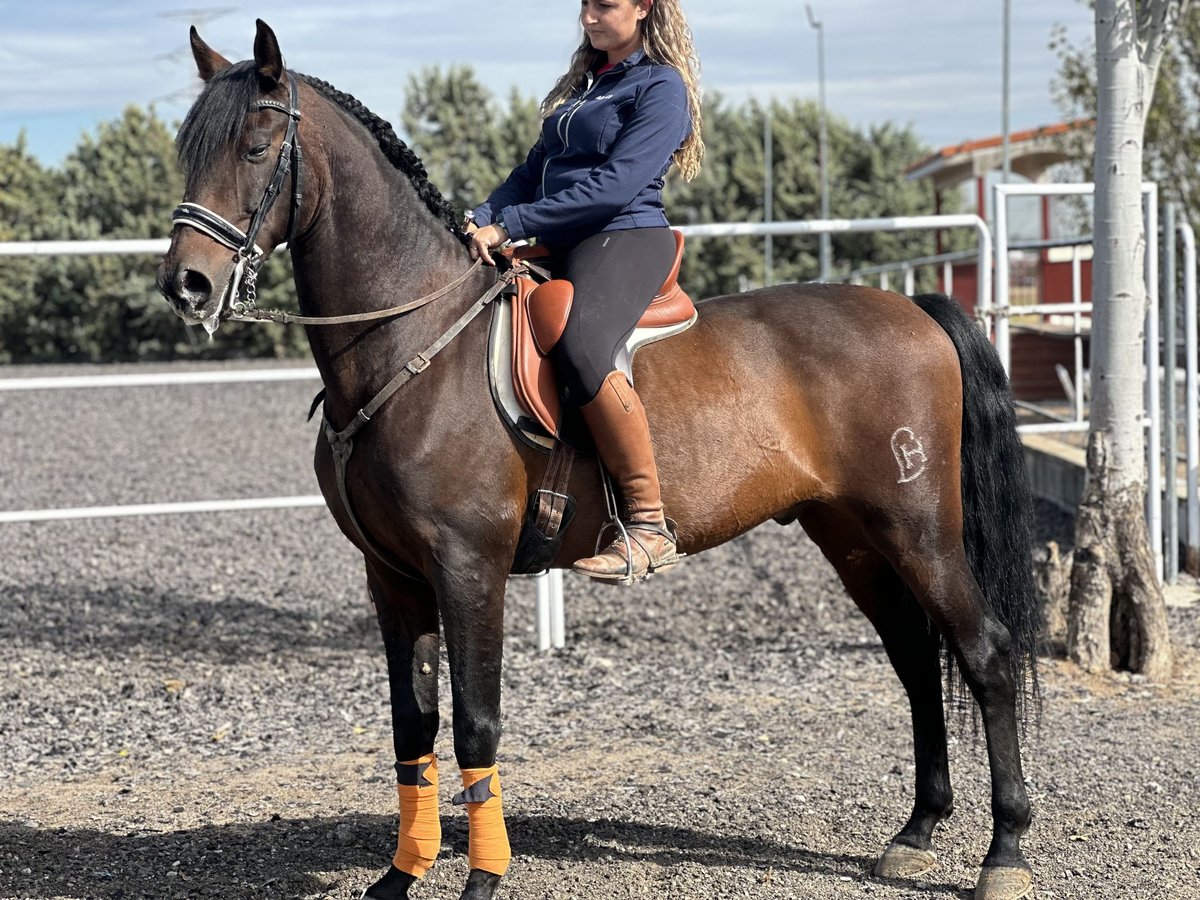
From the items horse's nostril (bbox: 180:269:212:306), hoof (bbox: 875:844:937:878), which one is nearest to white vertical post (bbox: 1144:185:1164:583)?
hoof (bbox: 875:844:937:878)

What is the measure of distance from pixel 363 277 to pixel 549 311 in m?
0.50

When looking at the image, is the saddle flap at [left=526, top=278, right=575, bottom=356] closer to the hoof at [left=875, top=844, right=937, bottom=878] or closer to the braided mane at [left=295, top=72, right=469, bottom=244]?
the braided mane at [left=295, top=72, right=469, bottom=244]

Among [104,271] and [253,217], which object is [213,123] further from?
[104,271]

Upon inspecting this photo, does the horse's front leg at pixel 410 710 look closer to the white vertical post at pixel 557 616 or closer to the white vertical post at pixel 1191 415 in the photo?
the white vertical post at pixel 557 616

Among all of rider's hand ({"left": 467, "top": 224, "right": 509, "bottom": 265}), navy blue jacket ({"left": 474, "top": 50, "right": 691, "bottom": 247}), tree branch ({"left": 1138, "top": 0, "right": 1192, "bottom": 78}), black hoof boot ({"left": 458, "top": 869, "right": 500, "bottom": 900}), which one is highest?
tree branch ({"left": 1138, "top": 0, "right": 1192, "bottom": 78})

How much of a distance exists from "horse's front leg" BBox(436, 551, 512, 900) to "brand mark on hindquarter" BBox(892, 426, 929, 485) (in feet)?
4.12

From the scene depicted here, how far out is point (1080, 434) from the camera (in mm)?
12375

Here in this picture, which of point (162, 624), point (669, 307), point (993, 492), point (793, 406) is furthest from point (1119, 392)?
point (162, 624)

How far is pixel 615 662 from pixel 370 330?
3578 millimetres

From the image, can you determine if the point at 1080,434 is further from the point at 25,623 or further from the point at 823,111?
the point at 823,111

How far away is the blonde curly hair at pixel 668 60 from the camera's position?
3646 millimetres

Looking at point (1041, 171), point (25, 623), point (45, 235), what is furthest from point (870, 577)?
point (45, 235)

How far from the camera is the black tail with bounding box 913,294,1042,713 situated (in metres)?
4.08

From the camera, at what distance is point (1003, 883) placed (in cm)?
374
